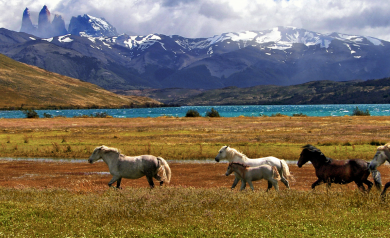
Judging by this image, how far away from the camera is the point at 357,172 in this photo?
14.2 meters

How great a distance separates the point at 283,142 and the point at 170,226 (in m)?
32.1

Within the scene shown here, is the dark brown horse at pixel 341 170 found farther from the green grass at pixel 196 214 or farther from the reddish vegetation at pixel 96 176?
the reddish vegetation at pixel 96 176

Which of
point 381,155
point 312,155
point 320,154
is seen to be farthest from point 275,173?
point 381,155

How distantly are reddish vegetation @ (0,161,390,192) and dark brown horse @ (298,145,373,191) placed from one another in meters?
3.05

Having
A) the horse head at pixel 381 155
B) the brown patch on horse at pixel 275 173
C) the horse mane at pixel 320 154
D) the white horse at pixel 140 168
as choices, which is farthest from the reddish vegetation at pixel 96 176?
the horse head at pixel 381 155

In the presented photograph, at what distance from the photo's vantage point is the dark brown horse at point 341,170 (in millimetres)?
14203

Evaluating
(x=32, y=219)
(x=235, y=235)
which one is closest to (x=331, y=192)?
(x=235, y=235)

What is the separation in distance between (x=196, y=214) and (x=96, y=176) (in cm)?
1349

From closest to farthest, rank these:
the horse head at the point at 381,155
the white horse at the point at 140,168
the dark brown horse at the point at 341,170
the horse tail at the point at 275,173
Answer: the horse head at the point at 381,155 → the dark brown horse at the point at 341,170 → the horse tail at the point at 275,173 → the white horse at the point at 140,168

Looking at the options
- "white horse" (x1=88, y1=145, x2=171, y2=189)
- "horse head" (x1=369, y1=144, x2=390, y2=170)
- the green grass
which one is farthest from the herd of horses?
the green grass

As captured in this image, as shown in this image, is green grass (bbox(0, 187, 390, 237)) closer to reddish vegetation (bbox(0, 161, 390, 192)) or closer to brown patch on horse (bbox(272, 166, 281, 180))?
brown patch on horse (bbox(272, 166, 281, 180))

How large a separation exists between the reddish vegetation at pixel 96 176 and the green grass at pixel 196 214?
4.74 meters

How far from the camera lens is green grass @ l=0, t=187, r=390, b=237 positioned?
9.86 m

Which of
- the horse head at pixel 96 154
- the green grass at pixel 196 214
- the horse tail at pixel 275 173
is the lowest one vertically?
the green grass at pixel 196 214
